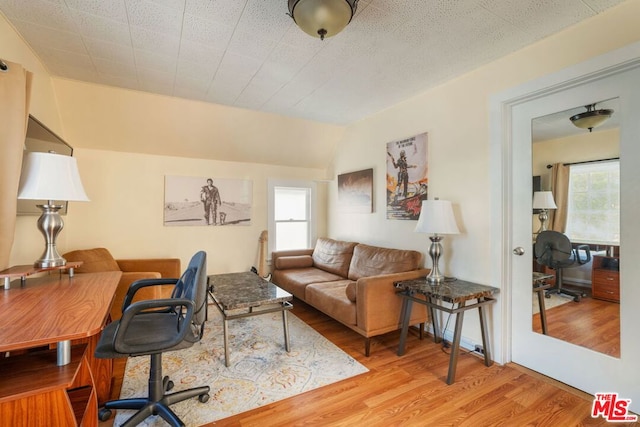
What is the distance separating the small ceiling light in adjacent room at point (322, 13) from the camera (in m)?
1.51

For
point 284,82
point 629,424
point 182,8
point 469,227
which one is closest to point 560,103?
point 469,227

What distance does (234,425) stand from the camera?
5.43ft

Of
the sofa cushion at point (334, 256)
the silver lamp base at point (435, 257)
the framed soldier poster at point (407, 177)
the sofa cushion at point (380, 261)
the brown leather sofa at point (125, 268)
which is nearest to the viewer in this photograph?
the silver lamp base at point (435, 257)

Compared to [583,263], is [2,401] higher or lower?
lower

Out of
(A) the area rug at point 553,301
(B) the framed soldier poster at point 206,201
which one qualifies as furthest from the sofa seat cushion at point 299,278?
(A) the area rug at point 553,301

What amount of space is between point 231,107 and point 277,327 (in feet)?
8.45

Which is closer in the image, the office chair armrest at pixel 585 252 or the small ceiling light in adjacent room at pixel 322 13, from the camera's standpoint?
the small ceiling light in adjacent room at pixel 322 13

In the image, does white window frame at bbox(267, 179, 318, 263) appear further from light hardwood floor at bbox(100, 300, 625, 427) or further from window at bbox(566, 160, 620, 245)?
window at bbox(566, 160, 620, 245)

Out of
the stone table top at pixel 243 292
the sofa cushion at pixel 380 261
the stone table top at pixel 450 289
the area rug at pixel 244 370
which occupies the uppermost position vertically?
the sofa cushion at pixel 380 261

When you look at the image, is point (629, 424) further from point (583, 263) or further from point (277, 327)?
point (277, 327)

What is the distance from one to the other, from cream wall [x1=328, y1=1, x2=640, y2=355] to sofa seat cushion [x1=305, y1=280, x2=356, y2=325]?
87cm

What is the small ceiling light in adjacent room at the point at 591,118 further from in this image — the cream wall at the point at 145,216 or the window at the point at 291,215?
the cream wall at the point at 145,216

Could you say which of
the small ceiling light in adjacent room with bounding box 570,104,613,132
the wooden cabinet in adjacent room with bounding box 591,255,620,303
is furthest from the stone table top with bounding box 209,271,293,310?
the small ceiling light in adjacent room with bounding box 570,104,613,132

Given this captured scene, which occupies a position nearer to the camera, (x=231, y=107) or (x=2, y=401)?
(x=2, y=401)
